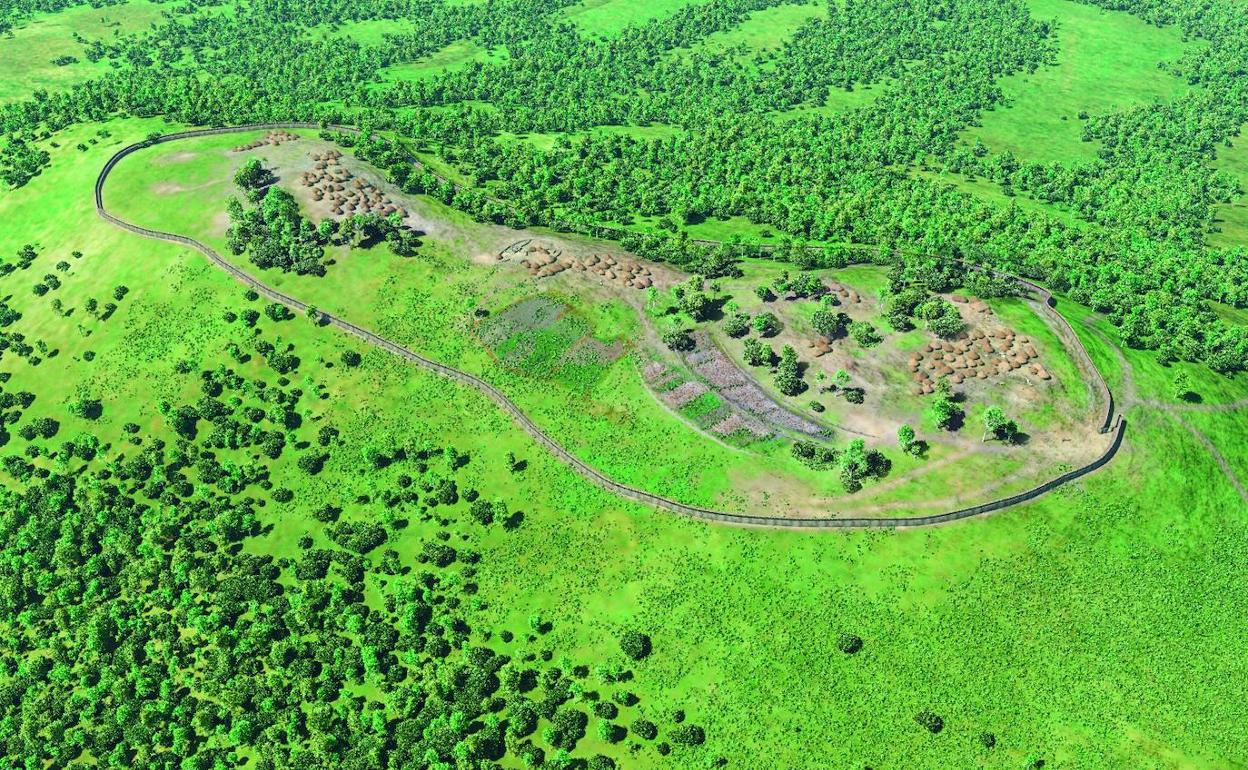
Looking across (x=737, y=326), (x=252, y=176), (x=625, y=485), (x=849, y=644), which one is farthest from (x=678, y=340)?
(x=252, y=176)

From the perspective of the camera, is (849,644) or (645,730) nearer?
(645,730)

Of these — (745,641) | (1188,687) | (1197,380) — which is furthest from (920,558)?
(1197,380)

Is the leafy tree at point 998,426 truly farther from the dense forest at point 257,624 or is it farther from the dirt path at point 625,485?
the dense forest at point 257,624

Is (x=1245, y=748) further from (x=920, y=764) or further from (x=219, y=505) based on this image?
(x=219, y=505)

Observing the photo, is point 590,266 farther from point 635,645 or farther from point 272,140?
point 272,140

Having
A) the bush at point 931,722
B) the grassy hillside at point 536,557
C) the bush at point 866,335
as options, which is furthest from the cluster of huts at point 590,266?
the bush at point 931,722
